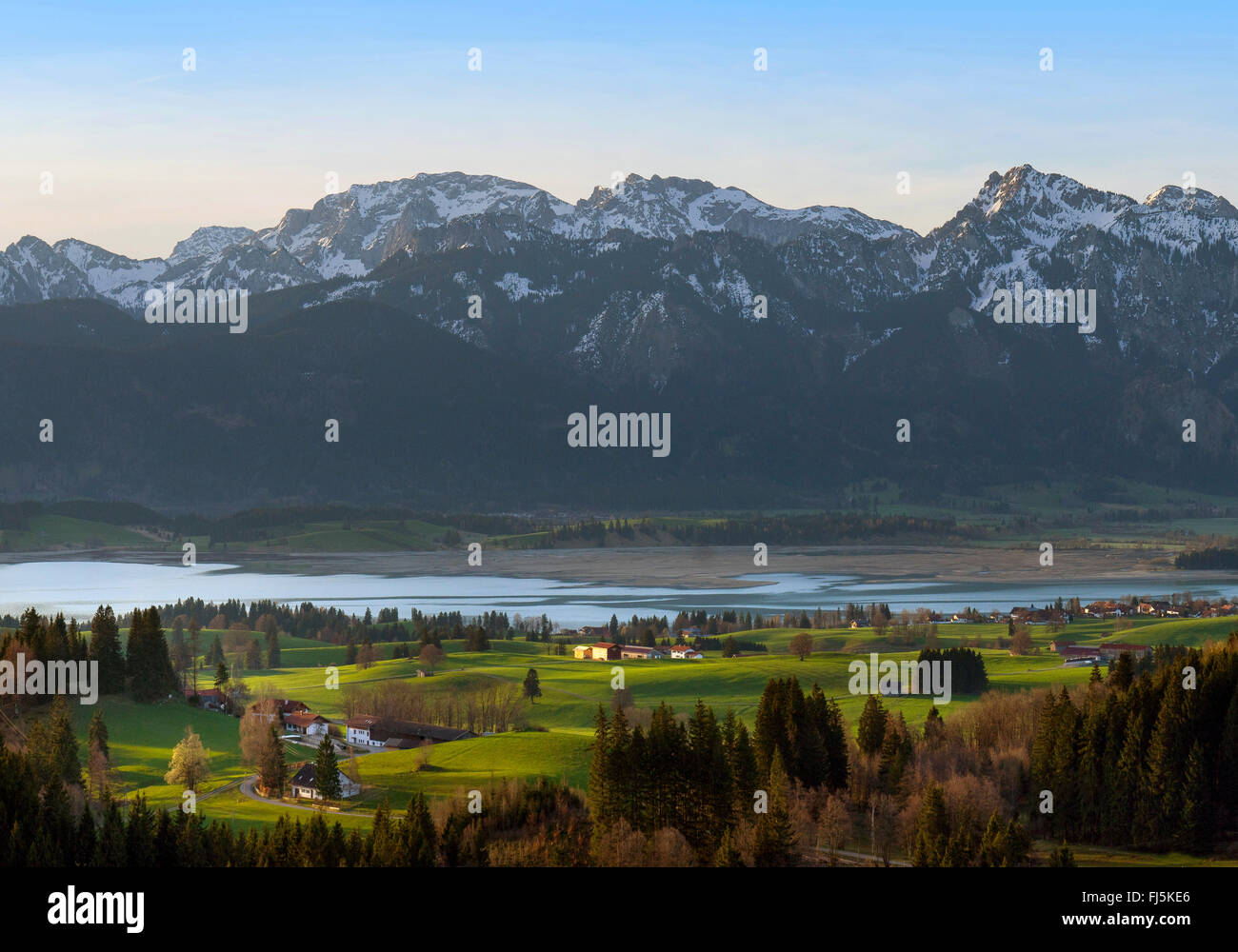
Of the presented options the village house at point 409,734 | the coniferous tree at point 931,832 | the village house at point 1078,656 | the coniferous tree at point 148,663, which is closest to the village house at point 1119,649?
the village house at point 1078,656

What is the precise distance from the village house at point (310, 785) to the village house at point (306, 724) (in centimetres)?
2110

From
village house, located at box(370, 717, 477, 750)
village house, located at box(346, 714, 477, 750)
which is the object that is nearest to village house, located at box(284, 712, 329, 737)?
village house, located at box(346, 714, 477, 750)

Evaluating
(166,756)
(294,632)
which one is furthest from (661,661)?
(166,756)

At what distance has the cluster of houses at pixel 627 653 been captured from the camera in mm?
160625

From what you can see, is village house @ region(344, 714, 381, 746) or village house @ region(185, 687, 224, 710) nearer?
village house @ region(344, 714, 381, 746)

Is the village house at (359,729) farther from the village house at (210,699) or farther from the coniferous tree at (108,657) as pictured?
the coniferous tree at (108,657)

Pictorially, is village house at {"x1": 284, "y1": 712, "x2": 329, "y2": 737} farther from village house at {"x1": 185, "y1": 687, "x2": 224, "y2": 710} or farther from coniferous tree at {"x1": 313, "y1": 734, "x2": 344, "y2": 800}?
coniferous tree at {"x1": 313, "y1": 734, "x2": 344, "y2": 800}

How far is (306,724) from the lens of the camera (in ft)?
373

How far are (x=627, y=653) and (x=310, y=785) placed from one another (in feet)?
255

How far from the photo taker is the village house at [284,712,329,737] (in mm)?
112312

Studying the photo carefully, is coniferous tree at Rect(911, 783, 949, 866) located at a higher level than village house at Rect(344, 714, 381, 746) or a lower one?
higher

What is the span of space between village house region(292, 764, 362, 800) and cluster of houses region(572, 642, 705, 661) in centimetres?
6990

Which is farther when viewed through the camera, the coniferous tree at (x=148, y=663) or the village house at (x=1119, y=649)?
the village house at (x=1119, y=649)
